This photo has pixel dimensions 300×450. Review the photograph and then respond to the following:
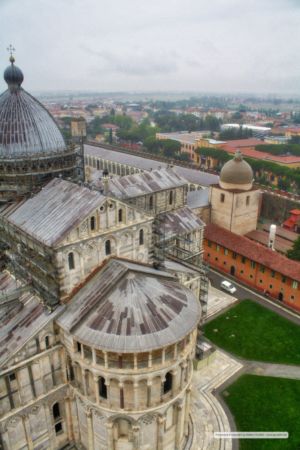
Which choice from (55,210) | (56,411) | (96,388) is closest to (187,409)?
(96,388)

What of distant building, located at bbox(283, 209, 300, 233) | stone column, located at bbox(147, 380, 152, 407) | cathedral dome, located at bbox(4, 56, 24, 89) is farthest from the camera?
distant building, located at bbox(283, 209, 300, 233)

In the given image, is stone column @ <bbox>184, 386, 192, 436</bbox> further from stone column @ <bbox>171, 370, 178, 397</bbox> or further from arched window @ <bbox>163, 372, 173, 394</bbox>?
arched window @ <bbox>163, 372, 173, 394</bbox>

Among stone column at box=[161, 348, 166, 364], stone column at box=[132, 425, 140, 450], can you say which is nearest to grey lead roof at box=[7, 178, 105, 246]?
stone column at box=[161, 348, 166, 364]

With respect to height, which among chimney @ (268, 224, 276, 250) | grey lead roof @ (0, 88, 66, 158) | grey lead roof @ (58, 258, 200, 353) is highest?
grey lead roof @ (0, 88, 66, 158)

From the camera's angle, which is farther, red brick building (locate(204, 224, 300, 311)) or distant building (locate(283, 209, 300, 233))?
distant building (locate(283, 209, 300, 233))

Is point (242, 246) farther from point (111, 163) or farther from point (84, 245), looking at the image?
point (111, 163)

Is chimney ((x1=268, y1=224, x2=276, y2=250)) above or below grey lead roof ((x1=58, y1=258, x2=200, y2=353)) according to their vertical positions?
below

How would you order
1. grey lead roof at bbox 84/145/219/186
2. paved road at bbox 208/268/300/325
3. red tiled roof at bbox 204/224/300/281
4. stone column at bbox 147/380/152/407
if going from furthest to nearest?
grey lead roof at bbox 84/145/219/186, red tiled roof at bbox 204/224/300/281, paved road at bbox 208/268/300/325, stone column at bbox 147/380/152/407
